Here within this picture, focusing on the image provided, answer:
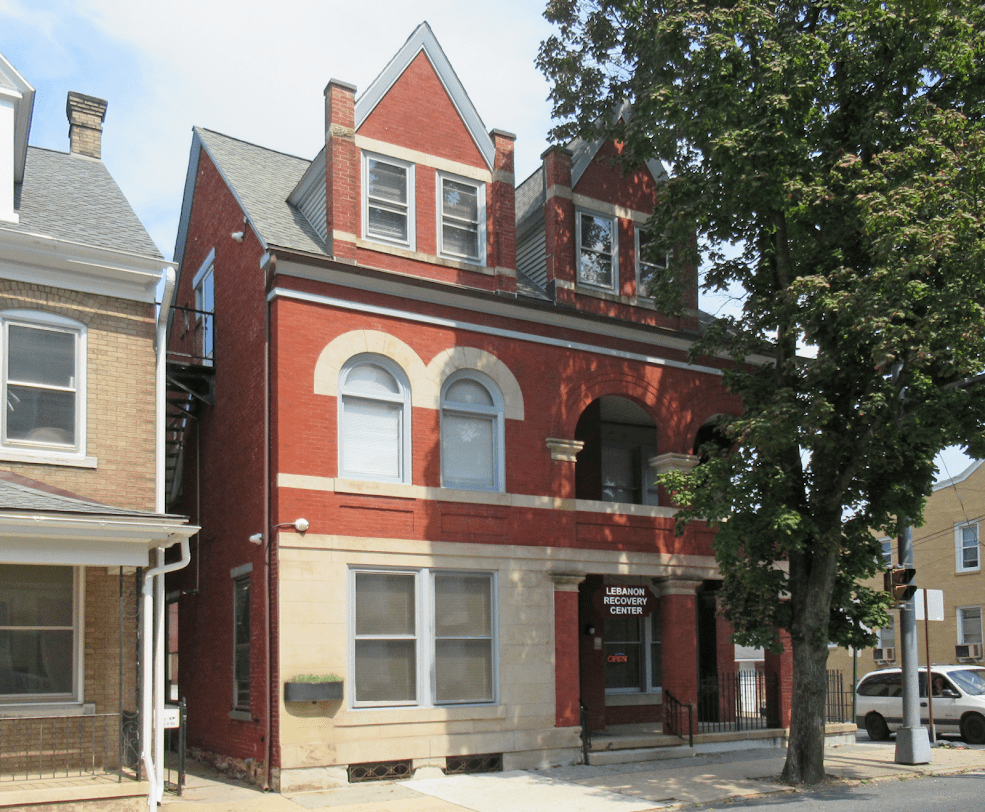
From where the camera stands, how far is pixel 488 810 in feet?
40.7

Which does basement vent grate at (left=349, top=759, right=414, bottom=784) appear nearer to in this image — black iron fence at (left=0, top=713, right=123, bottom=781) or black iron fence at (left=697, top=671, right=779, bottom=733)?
black iron fence at (left=0, top=713, right=123, bottom=781)

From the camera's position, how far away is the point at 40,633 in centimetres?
1262

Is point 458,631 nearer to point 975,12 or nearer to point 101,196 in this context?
point 101,196

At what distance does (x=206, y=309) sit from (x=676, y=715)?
1170 cm

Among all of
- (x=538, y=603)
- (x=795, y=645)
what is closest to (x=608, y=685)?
(x=538, y=603)

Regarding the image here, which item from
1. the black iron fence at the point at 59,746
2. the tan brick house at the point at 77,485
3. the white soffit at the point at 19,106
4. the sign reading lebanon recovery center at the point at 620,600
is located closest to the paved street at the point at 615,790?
the black iron fence at the point at 59,746

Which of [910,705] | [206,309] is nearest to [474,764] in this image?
[910,705]

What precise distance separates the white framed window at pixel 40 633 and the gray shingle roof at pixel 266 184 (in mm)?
5776

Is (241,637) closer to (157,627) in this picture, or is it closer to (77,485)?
(157,627)

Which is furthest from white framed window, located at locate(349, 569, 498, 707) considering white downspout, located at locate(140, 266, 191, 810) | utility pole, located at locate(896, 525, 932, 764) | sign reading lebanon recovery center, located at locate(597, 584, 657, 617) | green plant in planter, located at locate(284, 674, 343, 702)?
utility pole, located at locate(896, 525, 932, 764)

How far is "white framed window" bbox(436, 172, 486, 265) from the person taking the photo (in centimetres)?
1705

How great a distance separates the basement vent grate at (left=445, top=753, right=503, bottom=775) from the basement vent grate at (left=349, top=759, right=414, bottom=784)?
706mm

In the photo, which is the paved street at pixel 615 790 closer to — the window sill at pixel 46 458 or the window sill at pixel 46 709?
the window sill at pixel 46 709

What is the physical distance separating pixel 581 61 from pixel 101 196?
8544 millimetres
